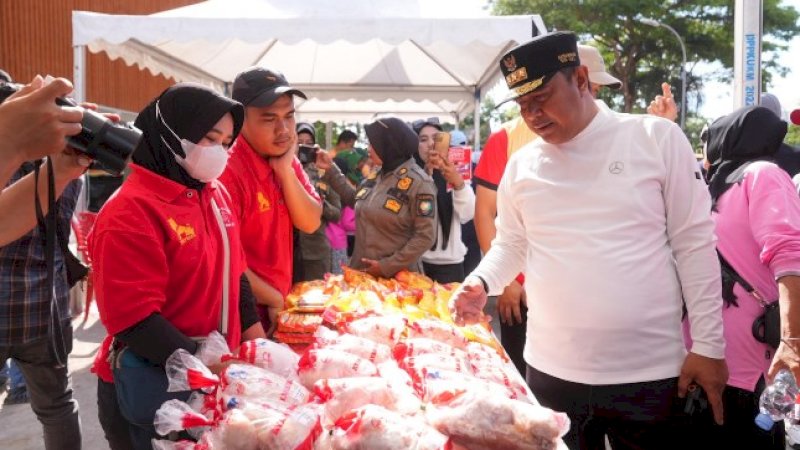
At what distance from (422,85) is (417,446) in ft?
26.6

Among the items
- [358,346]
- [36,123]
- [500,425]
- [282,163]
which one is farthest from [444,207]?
[36,123]

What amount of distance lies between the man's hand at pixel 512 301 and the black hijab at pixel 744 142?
0.95 m

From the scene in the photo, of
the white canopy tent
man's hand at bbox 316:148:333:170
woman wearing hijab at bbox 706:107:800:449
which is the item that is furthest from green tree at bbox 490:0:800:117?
woman wearing hijab at bbox 706:107:800:449

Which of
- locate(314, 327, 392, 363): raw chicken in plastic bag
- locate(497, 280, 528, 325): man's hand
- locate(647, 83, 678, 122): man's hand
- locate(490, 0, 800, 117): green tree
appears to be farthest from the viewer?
locate(490, 0, 800, 117): green tree

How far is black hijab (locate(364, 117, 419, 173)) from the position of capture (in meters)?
3.79

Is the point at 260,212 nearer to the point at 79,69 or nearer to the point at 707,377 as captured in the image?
→ the point at 707,377

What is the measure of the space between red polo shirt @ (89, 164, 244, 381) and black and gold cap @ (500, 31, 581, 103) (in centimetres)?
107

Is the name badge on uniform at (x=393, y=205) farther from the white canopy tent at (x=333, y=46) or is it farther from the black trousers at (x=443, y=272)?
the white canopy tent at (x=333, y=46)

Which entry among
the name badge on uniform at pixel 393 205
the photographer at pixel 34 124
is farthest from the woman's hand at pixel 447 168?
the photographer at pixel 34 124

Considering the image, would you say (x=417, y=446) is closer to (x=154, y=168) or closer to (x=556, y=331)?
(x=556, y=331)

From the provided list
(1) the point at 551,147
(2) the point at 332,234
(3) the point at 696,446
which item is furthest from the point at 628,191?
(2) the point at 332,234

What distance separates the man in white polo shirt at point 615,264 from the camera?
185 centimetres

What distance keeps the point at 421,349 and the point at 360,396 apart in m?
0.50

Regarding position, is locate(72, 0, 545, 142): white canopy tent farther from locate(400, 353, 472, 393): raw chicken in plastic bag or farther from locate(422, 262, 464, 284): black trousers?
locate(400, 353, 472, 393): raw chicken in plastic bag
